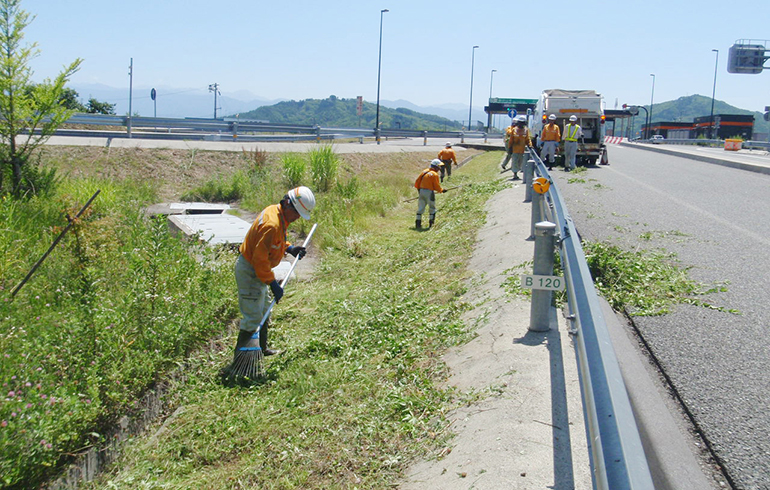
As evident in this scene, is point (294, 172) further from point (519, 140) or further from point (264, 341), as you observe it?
point (264, 341)

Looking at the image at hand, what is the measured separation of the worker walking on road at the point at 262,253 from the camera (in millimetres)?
5867

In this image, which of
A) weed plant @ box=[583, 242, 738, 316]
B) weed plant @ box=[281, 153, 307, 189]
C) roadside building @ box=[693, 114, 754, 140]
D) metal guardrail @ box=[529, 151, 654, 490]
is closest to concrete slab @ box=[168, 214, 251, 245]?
weed plant @ box=[281, 153, 307, 189]

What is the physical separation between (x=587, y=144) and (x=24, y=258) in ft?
61.1

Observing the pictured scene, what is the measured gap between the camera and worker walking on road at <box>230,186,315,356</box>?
5867 mm

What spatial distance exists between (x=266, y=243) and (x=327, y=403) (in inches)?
65.1

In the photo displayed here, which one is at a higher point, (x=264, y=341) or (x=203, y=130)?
(x=203, y=130)

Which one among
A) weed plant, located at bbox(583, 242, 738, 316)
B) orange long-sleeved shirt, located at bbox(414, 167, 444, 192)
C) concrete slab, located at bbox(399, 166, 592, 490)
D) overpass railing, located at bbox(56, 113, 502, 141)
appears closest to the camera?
concrete slab, located at bbox(399, 166, 592, 490)

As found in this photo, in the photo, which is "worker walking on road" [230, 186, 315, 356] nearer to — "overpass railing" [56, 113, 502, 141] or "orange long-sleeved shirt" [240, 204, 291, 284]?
"orange long-sleeved shirt" [240, 204, 291, 284]

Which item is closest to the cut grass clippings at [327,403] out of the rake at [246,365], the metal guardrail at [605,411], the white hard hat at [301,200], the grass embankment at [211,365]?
the grass embankment at [211,365]

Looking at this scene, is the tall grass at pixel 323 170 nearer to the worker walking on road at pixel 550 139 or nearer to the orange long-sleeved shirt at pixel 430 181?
the orange long-sleeved shirt at pixel 430 181

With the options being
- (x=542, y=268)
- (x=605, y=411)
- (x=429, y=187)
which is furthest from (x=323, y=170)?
(x=605, y=411)

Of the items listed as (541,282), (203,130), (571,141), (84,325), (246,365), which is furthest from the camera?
(203,130)

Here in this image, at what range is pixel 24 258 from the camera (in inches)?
295

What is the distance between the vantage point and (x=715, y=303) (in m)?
5.58
